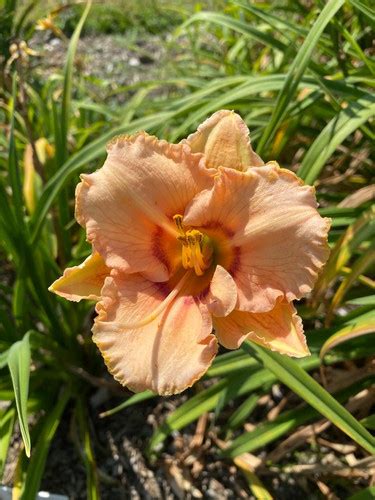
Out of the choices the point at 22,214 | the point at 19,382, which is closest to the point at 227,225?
the point at 19,382

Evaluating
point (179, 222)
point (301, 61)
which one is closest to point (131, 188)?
point (179, 222)

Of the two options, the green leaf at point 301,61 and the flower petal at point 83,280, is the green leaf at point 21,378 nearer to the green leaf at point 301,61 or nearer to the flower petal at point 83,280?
the flower petal at point 83,280

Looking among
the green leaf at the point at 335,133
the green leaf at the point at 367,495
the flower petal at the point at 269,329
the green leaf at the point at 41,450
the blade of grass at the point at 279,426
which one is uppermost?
the green leaf at the point at 335,133

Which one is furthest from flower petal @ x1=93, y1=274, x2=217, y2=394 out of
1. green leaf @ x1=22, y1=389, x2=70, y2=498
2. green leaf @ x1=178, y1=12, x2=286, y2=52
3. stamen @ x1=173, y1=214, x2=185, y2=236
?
green leaf @ x1=178, y1=12, x2=286, y2=52

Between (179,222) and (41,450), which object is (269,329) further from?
(41,450)

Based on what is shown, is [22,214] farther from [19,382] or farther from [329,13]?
[329,13]

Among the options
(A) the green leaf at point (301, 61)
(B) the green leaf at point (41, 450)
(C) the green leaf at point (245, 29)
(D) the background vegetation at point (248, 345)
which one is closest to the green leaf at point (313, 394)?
(D) the background vegetation at point (248, 345)
